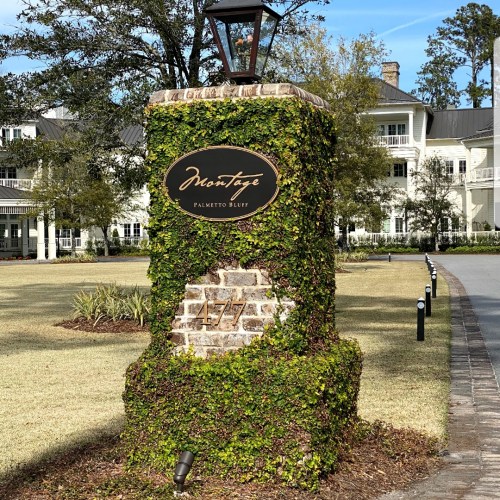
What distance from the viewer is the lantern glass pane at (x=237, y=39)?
6.48m

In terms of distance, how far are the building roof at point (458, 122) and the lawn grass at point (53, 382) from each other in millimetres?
46218

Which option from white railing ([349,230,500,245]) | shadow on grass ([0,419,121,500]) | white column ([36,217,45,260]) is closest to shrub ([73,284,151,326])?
shadow on grass ([0,419,121,500])

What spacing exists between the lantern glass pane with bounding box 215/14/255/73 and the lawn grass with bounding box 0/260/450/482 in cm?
334

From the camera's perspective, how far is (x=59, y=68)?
14.3 m

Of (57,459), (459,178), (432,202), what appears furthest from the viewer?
(459,178)

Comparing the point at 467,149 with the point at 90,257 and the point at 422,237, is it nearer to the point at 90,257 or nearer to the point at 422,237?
the point at 422,237

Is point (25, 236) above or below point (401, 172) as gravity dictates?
below

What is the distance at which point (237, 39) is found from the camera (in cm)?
654

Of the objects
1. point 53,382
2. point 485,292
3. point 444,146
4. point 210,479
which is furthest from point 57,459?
point 444,146

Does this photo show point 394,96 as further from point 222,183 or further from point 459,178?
point 222,183

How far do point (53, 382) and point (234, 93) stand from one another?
210 inches

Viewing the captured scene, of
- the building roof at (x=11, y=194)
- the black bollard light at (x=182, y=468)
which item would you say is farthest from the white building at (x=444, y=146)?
the black bollard light at (x=182, y=468)

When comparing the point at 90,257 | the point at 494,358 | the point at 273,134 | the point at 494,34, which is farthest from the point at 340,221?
the point at 494,34

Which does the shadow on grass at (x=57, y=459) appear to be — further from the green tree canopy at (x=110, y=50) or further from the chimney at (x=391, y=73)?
the chimney at (x=391, y=73)
